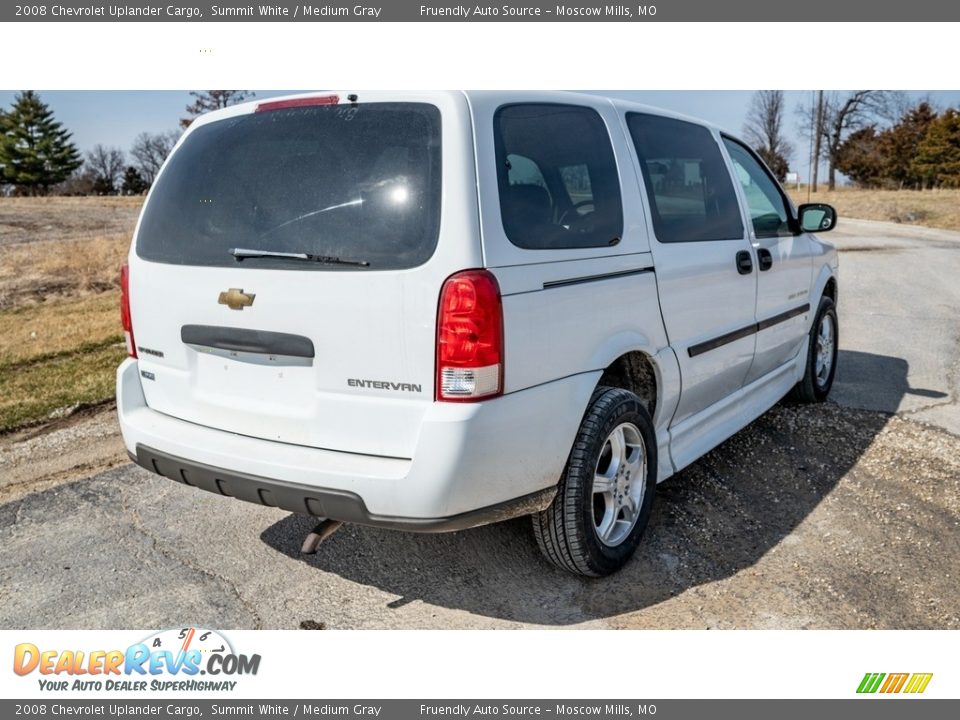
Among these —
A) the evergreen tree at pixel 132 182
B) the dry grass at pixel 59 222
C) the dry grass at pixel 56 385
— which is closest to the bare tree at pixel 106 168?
the evergreen tree at pixel 132 182

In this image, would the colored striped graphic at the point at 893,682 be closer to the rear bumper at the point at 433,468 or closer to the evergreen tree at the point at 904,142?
the rear bumper at the point at 433,468

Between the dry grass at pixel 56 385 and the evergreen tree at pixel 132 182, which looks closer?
the dry grass at pixel 56 385

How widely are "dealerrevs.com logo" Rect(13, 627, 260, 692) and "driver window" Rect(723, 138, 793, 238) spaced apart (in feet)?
11.5

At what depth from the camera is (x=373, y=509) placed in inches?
106

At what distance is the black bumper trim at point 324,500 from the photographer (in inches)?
107

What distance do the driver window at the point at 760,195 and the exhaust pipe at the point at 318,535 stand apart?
2869 mm

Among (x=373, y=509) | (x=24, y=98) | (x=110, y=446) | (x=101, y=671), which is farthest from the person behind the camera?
(x=24, y=98)

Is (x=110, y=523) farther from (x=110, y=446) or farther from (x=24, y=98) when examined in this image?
(x=24, y=98)

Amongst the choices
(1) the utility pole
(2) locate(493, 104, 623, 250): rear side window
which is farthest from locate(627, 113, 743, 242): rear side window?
(1) the utility pole

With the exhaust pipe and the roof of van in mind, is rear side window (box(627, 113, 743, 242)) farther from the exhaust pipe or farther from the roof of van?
the exhaust pipe

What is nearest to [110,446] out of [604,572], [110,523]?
[110,523]

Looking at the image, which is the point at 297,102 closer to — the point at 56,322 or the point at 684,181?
the point at 684,181

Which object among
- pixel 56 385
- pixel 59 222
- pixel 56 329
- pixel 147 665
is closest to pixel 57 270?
pixel 56 329

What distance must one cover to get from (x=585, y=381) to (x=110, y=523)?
2.48 meters
